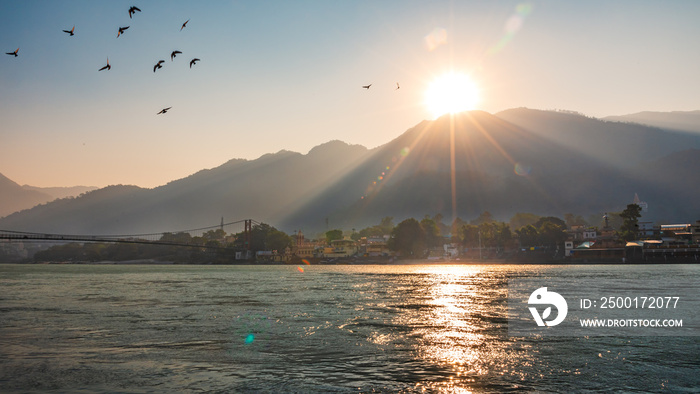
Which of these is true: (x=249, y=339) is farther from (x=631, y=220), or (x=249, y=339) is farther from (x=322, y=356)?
(x=631, y=220)

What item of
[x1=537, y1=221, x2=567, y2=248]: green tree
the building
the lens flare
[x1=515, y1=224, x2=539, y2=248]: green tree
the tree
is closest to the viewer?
the lens flare

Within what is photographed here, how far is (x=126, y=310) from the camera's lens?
1131 inches

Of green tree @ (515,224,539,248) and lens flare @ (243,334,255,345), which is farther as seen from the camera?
green tree @ (515,224,539,248)

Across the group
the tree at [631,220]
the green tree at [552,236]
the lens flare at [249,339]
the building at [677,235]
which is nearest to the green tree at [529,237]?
the green tree at [552,236]

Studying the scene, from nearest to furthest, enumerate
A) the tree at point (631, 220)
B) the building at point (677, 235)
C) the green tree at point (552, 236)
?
the building at point (677, 235)
the tree at point (631, 220)
the green tree at point (552, 236)

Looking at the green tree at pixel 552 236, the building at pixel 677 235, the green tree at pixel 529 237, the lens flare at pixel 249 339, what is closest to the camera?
the lens flare at pixel 249 339

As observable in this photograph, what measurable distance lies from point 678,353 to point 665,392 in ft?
17.6

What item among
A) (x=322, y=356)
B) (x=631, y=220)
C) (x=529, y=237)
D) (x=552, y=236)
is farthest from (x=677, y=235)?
(x=322, y=356)

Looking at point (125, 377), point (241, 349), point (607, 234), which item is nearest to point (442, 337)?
point (241, 349)

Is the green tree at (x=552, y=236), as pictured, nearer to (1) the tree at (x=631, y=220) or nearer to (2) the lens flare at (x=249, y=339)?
(1) the tree at (x=631, y=220)

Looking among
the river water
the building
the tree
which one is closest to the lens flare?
the river water

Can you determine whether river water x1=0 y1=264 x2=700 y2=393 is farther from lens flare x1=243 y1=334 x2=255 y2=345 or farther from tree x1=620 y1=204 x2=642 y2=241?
tree x1=620 y1=204 x2=642 y2=241

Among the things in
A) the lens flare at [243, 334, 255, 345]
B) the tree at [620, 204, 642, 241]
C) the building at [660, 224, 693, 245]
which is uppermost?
the tree at [620, 204, 642, 241]

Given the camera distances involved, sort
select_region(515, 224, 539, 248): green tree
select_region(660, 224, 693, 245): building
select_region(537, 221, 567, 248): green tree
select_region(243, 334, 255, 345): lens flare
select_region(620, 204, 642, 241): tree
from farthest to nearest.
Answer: select_region(515, 224, 539, 248): green tree, select_region(537, 221, 567, 248): green tree, select_region(620, 204, 642, 241): tree, select_region(660, 224, 693, 245): building, select_region(243, 334, 255, 345): lens flare
